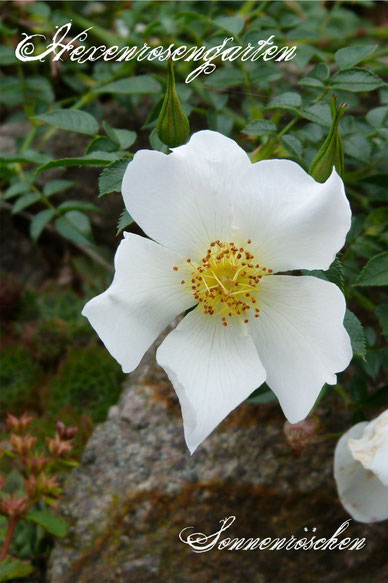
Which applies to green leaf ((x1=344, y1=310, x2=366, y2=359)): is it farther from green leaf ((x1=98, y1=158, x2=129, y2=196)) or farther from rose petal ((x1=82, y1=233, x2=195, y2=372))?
green leaf ((x1=98, y1=158, x2=129, y2=196))

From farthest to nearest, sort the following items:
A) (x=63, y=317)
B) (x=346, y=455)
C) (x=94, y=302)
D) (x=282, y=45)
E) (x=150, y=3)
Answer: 1. (x=63, y=317)
2. (x=150, y=3)
3. (x=282, y=45)
4. (x=346, y=455)
5. (x=94, y=302)

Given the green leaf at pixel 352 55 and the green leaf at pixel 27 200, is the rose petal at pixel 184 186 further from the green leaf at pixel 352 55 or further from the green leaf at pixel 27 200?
the green leaf at pixel 27 200

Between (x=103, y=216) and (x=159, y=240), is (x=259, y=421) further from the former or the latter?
(x=103, y=216)

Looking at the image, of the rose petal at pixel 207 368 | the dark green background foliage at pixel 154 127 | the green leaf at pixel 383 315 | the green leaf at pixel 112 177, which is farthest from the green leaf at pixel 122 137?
the green leaf at pixel 383 315

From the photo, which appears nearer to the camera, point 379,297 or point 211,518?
point 211,518

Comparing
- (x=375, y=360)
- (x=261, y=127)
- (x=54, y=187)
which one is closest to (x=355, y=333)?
(x=375, y=360)

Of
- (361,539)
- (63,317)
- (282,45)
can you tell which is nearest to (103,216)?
(63,317)
